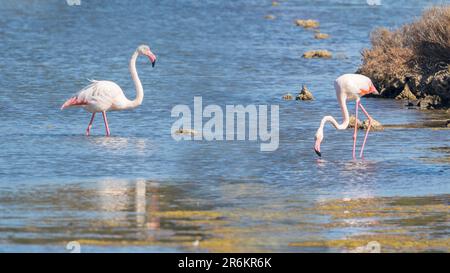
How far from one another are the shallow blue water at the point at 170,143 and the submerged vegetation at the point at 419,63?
80 centimetres

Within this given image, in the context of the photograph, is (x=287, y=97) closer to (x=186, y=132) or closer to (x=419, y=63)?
(x=419, y=63)

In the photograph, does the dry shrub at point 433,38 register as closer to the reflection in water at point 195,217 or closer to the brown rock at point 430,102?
the brown rock at point 430,102

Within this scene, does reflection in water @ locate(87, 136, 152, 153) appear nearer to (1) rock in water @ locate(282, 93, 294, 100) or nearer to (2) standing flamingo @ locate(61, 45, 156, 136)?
(2) standing flamingo @ locate(61, 45, 156, 136)

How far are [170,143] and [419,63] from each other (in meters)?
8.76

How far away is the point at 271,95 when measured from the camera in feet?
84.7

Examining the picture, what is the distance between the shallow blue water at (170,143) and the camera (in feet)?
46.0

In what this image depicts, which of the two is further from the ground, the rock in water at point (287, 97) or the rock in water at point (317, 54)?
Answer: the rock in water at point (317, 54)

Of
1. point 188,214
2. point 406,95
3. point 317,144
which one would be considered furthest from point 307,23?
point 188,214

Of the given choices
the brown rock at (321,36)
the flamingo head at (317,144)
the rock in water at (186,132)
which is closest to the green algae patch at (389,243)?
the flamingo head at (317,144)

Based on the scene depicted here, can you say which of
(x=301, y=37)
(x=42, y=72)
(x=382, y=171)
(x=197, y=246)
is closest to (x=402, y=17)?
(x=301, y=37)

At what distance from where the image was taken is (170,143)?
19.0 meters
